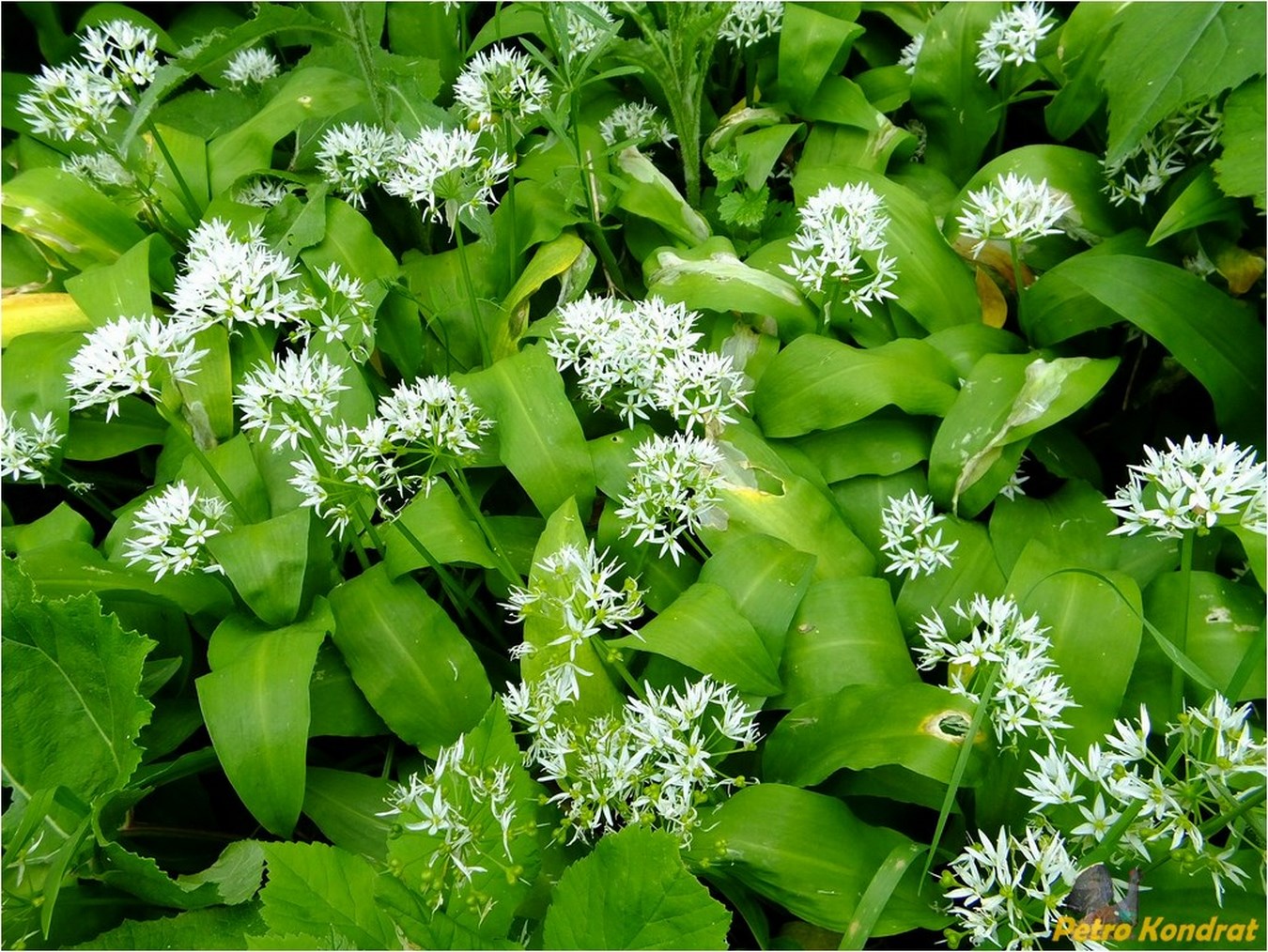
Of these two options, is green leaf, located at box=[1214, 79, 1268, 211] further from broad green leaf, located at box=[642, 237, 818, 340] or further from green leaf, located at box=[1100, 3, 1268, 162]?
broad green leaf, located at box=[642, 237, 818, 340]

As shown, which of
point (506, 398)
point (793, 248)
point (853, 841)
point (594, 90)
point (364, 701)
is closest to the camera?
point (853, 841)

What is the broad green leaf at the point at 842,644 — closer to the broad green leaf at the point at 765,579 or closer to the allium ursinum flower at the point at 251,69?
the broad green leaf at the point at 765,579

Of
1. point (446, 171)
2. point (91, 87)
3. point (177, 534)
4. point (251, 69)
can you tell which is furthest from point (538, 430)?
point (251, 69)

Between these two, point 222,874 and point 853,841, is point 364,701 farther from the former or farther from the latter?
point 853,841

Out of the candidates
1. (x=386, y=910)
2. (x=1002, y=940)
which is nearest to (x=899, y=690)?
(x=1002, y=940)

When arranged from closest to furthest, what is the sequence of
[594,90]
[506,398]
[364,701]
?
1. [364,701]
2. [506,398]
3. [594,90]

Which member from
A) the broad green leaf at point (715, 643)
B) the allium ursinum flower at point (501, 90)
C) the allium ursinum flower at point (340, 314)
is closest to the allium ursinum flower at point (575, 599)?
the broad green leaf at point (715, 643)
